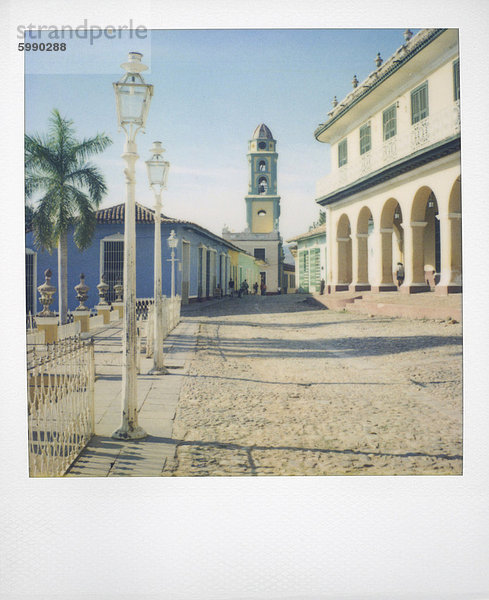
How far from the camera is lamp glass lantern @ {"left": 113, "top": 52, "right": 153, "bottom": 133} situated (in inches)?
115

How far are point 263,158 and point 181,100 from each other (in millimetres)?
751

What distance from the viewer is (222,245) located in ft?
15.4

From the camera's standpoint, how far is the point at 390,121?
4.76 metres

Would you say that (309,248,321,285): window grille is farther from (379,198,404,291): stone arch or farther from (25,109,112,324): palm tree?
(25,109,112,324): palm tree

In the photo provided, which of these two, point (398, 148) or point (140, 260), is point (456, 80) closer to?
point (398, 148)

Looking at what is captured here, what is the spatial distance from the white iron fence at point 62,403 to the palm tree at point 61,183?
49.8 inches

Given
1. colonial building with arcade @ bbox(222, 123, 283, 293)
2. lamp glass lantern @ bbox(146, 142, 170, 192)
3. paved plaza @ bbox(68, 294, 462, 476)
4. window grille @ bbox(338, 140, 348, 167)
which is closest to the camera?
paved plaza @ bbox(68, 294, 462, 476)

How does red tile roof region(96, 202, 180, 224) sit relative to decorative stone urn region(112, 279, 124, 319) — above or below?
above

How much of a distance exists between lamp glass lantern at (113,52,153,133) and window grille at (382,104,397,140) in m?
2.59

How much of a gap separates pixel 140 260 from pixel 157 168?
0.75 m

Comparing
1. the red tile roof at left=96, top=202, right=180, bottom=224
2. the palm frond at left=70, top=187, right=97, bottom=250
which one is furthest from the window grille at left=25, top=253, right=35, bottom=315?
the red tile roof at left=96, top=202, right=180, bottom=224

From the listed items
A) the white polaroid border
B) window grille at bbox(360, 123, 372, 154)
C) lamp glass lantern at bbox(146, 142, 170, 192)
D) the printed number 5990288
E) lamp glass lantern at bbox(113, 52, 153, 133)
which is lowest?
the white polaroid border

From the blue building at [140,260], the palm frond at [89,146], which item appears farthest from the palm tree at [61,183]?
the blue building at [140,260]

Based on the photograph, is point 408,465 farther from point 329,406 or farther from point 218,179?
point 218,179
